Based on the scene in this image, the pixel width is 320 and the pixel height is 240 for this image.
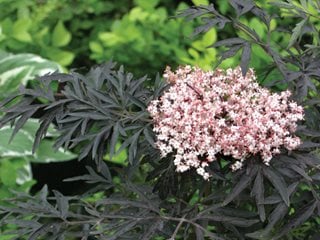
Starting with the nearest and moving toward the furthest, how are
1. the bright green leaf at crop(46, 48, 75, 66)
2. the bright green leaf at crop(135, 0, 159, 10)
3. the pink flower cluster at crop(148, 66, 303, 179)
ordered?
1. the pink flower cluster at crop(148, 66, 303, 179)
2. the bright green leaf at crop(46, 48, 75, 66)
3. the bright green leaf at crop(135, 0, 159, 10)

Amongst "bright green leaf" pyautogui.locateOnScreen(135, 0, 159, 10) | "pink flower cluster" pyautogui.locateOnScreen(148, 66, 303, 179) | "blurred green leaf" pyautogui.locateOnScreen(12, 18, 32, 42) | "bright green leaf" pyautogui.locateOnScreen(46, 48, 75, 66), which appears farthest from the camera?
"bright green leaf" pyautogui.locateOnScreen(135, 0, 159, 10)

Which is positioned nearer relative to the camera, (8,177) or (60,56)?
(8,177)

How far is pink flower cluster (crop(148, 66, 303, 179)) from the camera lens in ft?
3.68

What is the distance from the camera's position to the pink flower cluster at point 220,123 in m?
1.12

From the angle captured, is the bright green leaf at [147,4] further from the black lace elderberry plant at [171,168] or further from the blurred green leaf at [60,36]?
the black lace elderberry plant at [171,168]

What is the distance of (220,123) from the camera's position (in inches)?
44.1

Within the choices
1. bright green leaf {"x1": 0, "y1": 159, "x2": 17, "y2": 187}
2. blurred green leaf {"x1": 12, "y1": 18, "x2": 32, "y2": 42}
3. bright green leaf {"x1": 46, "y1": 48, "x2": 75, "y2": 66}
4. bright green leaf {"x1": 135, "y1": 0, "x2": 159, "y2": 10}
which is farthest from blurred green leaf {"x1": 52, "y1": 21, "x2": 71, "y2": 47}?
bright green leaf {"x1": 0, "y1": 159, "x2": 17, "y2": 187}

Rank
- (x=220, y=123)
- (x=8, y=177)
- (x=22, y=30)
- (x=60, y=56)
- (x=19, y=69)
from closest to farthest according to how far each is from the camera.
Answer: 1. (x=220, y=123)
2. (x=8, y=177)
3. (x=19, y=69)
4. (x=22, y=30)
5. (x=60, y=56)

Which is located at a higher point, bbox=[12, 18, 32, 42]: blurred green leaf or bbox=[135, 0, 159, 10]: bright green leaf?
bbox=[12, 18, 32, 42]: blurred green leaf

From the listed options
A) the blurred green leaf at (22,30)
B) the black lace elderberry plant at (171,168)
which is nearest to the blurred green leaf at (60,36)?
the blurred green leaf at (22,30)

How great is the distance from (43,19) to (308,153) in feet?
7.10

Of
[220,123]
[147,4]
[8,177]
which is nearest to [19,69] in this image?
[8,177]

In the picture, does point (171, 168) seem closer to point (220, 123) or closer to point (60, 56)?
point (220, 123)

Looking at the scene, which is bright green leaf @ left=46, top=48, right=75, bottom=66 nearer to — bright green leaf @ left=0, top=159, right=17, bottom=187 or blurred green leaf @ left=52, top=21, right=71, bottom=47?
blurred green leaf @ left=52, top=21, right=71, bottom=47
